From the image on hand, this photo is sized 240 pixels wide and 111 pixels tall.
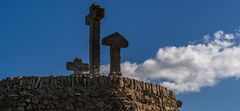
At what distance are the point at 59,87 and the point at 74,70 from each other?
612 centimetres

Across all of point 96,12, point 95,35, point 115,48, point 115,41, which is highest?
point 96,12

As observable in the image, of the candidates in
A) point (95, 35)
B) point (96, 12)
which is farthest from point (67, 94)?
point (96, 12)

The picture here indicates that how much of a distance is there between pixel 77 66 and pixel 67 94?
610cm

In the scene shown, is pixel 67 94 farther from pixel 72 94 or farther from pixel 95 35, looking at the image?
pixel 95 35

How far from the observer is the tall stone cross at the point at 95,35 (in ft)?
46.0

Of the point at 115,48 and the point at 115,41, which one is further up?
the point at 115,41

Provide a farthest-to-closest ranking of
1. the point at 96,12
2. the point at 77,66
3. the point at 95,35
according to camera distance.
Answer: the point at 77,66, the point at 95,35, the point at 96,12

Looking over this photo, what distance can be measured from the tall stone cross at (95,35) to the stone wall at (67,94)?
8.60 ft

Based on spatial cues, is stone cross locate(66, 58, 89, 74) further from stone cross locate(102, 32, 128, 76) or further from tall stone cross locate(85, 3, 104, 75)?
stone cross locate(102, 32, 128, 76)

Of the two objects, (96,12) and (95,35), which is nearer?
(96,12)

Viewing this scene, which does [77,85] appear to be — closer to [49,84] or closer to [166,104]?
[49,84]

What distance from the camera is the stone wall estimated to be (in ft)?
36.1

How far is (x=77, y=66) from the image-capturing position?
17125mm

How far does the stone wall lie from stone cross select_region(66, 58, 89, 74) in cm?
575
